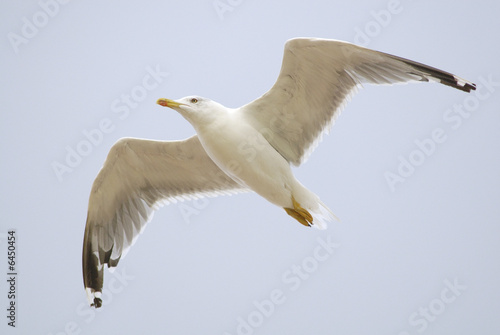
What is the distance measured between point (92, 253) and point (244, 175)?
6.11 ft

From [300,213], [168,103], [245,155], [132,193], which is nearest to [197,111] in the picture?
[168,103]

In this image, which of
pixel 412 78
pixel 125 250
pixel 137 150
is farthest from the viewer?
pixel 125 250

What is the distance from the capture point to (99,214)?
682 cm

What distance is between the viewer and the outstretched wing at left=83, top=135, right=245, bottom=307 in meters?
6.62

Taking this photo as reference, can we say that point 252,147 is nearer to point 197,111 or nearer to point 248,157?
point 248,157

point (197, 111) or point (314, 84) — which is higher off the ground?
point (314, 84)

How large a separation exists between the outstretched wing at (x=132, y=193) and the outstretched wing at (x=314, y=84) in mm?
769

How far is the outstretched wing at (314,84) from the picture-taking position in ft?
18.8

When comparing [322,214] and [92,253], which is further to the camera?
[92,253]

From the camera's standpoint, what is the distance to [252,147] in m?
5.93

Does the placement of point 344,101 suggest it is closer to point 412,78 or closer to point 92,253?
point 412,78

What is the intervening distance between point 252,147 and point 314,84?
72 cm

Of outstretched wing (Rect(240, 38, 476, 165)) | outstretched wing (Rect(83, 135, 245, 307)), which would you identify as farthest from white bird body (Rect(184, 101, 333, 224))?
outstretched wing (Rect(83, 135, 245, 307))

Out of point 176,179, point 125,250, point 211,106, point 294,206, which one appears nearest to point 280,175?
point 294,206
